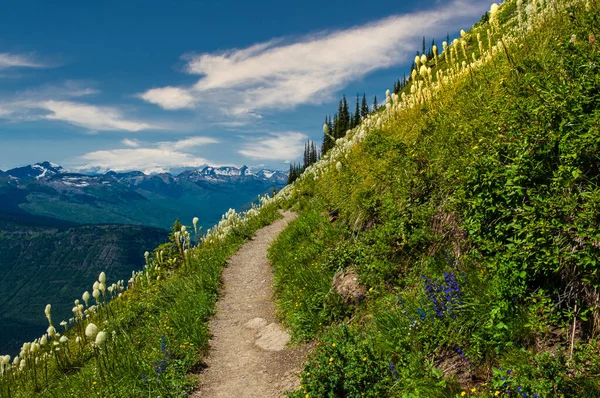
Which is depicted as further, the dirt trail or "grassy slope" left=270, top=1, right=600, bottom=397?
the dirt trail

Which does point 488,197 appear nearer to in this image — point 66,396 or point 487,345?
point 487,345

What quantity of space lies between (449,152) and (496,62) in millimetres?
2424

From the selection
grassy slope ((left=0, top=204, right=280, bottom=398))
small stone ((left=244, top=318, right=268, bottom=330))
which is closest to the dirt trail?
small stone ((left=244, top=318, right=268, bottom=330))

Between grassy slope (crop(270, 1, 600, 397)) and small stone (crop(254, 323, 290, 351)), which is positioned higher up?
grassy slope (crop(270, 1, 600, 397))

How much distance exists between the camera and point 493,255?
13.7ft

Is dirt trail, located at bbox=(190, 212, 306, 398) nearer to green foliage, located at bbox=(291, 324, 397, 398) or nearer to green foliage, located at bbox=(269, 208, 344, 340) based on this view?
green foliage, located at bbox=(269, 208, 344, 340)

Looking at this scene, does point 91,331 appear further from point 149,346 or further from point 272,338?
point 272,338

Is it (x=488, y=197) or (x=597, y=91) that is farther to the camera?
(x=488, y=197)

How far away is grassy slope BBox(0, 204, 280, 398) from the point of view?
6109 mm

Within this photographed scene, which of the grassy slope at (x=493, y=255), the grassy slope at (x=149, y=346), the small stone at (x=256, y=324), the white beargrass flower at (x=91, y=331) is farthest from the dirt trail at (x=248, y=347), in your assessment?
the white beargrass flower at (x=91, y=331)

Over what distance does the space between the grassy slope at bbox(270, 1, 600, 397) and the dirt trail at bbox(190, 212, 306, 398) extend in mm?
713

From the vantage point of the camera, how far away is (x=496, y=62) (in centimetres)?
699

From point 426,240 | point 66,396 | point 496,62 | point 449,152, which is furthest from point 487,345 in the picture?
point 66,396

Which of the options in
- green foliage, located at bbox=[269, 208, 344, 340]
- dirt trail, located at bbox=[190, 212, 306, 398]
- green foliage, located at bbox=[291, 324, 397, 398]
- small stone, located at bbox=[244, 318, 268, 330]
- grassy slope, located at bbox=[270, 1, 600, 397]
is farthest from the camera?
small stone, located at bbox=[244, 318, 268, 330]
